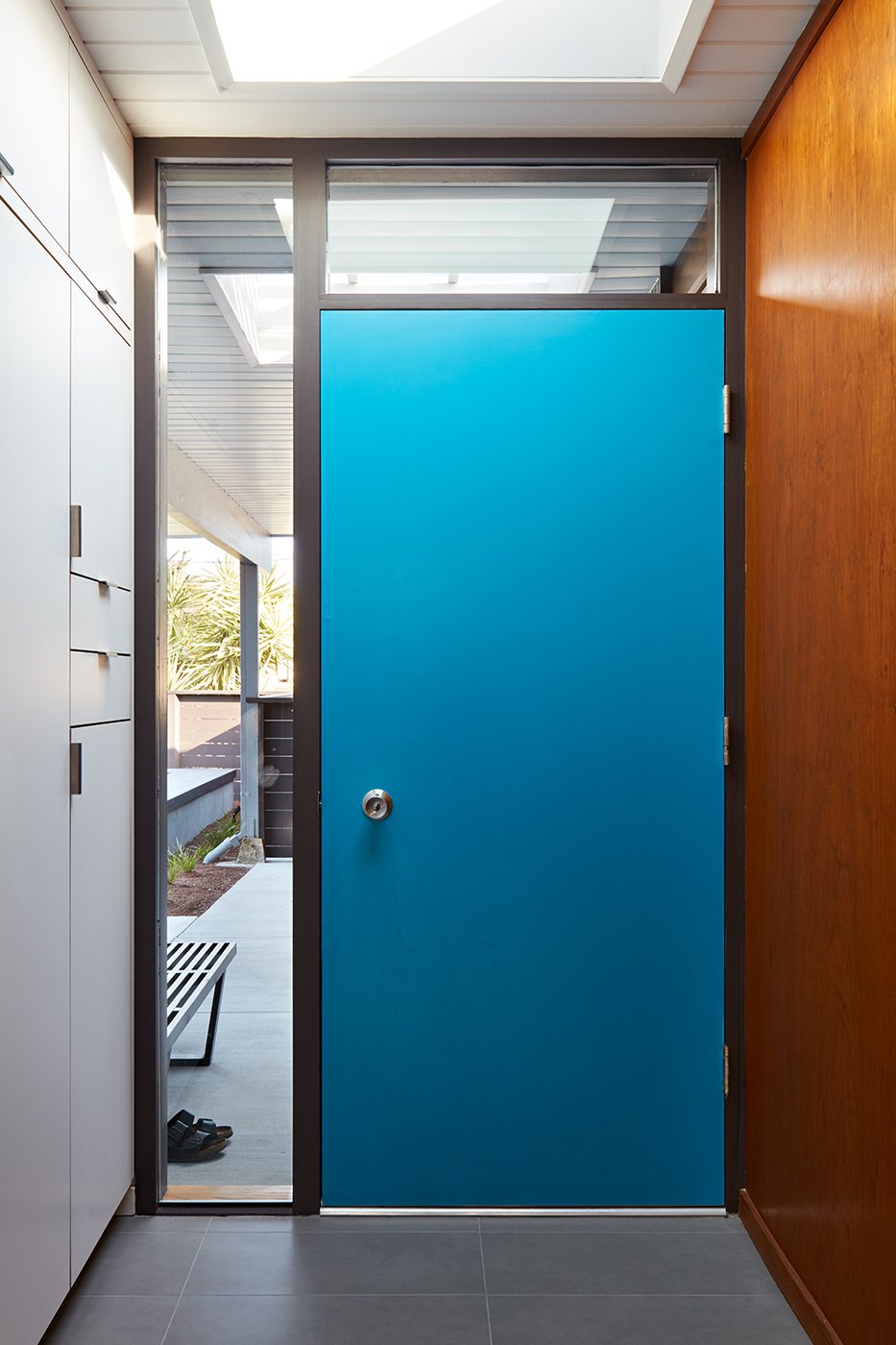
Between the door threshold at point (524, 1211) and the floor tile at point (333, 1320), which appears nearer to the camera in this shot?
the floor tile at point (333, 1320)

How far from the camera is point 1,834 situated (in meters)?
1.63

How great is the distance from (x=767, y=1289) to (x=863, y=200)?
2058 mm

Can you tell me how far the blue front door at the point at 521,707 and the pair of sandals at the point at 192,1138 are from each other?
341 millimetres

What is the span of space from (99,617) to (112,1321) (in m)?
1.36

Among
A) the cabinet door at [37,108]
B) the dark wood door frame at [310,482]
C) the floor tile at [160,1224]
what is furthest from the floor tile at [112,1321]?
the cabinet door at [37,108]

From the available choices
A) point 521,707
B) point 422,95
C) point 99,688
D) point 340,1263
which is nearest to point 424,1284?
point 340,1263

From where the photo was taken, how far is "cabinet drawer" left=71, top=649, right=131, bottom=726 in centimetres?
202

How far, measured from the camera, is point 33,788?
1.76 m

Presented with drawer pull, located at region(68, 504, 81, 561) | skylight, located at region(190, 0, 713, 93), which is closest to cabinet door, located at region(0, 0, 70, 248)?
skylight, located at region(190, 0, 713, 93)

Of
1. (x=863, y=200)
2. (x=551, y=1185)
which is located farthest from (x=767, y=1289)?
(x=863, y=200)

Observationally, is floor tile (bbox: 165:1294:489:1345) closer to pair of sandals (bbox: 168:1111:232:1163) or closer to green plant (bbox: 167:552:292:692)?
pair of sandals (bbox: 168:1111:232:1163)

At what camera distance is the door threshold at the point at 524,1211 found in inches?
93.8

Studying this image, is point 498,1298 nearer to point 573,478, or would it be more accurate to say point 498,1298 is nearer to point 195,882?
point 195,882

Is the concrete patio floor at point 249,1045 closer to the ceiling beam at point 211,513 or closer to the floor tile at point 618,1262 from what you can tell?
the floor tile at point 618,1262
